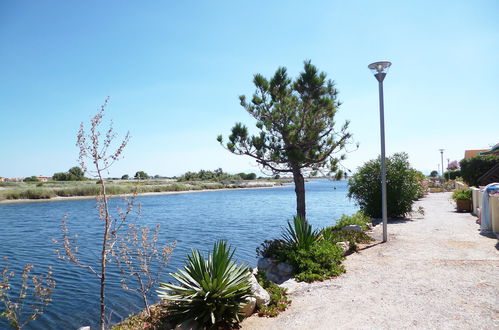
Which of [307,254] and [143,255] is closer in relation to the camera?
[143,255]

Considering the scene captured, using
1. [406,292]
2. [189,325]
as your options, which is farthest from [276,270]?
[189,325]

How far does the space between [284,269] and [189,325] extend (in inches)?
125

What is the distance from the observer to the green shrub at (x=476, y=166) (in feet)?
→ 75.9

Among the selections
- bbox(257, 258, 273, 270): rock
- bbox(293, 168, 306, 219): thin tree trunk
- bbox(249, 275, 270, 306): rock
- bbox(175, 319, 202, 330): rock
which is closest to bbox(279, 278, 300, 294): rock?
bbox(249, 275, 270, 306): rock

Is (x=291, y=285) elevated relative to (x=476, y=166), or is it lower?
lower

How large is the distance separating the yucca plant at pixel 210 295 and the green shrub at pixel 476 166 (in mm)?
24291

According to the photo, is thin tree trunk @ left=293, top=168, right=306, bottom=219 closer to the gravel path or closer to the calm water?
the gravel path

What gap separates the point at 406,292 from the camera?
5547 millimetres

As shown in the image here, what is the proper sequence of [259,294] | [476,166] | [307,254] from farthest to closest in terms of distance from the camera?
1. [476,166]
2. [307,254]
3. [259,294]

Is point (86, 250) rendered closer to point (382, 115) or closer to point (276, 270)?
point (276, 270)

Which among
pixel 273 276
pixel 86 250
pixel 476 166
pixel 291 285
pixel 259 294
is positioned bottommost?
pixel 86 250

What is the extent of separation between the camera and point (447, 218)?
13.7m

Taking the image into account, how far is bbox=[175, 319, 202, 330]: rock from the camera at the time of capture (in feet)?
14.7

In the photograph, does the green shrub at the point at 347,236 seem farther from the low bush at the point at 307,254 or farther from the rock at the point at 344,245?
the low bush at the point at 307,254
